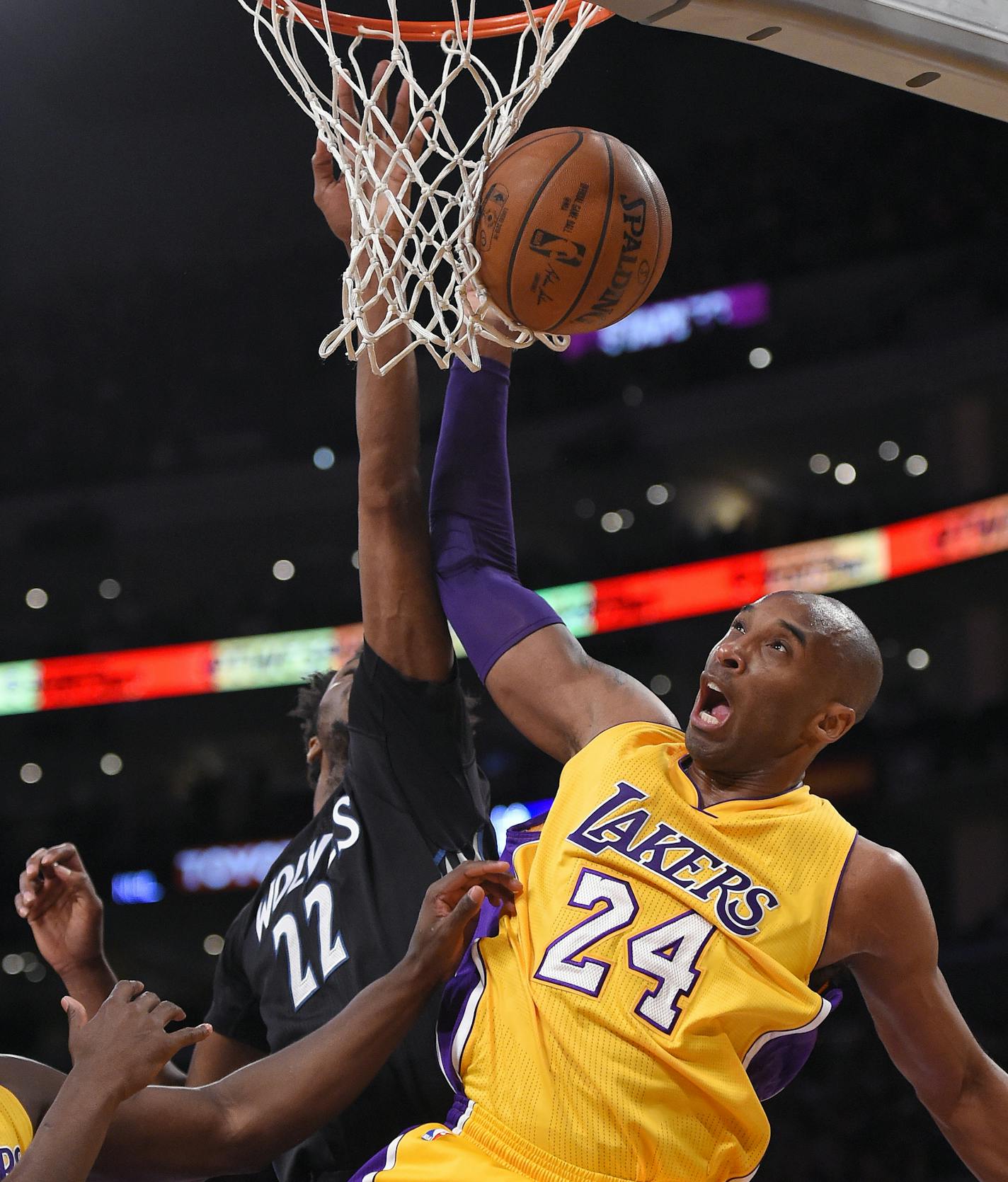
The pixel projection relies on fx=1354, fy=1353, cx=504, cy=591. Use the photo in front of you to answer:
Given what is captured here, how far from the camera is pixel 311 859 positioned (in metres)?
2.75

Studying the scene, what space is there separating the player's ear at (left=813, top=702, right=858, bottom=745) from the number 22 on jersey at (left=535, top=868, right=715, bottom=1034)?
40 centimetres

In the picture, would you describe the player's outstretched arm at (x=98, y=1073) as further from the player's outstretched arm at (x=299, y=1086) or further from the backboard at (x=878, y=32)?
the backboard at (x=878, y=32)

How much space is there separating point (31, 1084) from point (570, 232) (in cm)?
168

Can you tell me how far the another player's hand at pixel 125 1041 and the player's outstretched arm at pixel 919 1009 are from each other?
1000mm

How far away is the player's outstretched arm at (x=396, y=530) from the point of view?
8.44ft

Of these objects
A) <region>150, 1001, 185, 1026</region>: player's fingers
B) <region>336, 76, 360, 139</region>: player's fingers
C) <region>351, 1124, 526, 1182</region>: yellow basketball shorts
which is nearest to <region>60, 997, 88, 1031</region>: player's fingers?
<region>150, 1001, 185, 1026</region>: player's fingers

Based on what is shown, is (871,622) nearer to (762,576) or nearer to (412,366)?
(762,576)

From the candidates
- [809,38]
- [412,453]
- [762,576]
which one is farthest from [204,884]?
[809,38]

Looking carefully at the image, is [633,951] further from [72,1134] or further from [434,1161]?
[72,1134]

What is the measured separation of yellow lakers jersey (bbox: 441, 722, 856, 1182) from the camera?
194cm

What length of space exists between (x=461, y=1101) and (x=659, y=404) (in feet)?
39.6

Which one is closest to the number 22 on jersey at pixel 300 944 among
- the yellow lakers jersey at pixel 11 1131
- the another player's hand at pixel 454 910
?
the another player's hand at pixel 454 910

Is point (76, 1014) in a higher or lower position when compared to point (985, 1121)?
higher
